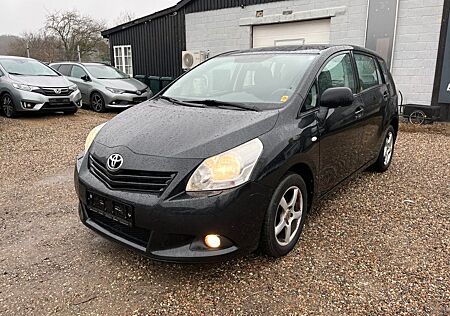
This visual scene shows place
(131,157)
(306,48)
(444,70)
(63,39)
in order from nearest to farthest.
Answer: (131,157) < (306,48) < (444,70) < (63,39)

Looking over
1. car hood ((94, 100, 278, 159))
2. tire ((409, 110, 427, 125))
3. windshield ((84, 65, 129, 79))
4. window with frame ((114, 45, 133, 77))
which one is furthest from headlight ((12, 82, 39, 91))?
tire ((409, 110, 427, 125))

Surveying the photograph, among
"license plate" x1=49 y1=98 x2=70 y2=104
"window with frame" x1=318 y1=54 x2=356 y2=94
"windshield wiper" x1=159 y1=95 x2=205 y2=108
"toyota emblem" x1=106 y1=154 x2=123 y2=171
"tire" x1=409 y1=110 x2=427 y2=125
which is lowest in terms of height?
"tire" x1=409 y1=110 x2=427 y2=125

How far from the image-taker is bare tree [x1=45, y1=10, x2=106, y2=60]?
30.5 metres

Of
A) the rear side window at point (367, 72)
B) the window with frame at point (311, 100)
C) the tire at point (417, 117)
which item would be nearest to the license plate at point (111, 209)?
the window with frame at point (311, 100)

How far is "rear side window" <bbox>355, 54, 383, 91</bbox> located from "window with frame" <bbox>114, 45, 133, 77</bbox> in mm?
12330

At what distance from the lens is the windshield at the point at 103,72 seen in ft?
35.7

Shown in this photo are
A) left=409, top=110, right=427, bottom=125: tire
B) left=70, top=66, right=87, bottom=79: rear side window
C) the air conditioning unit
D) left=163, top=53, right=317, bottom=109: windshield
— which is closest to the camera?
left=163, top=53, right=317, bottom=109: windshield

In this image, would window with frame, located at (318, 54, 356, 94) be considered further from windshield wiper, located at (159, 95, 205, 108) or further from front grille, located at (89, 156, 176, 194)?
front grille, located at (89, 156, 176, 194)

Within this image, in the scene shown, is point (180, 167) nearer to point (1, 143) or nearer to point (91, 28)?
point (1, 143)

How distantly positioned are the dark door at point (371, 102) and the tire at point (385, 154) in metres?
0.29

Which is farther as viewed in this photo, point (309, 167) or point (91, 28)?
point (91, 28)

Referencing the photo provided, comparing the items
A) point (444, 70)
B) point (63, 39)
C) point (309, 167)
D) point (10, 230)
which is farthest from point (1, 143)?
point (63, 39)

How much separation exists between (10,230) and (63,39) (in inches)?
1263

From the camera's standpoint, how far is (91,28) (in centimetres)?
3138
